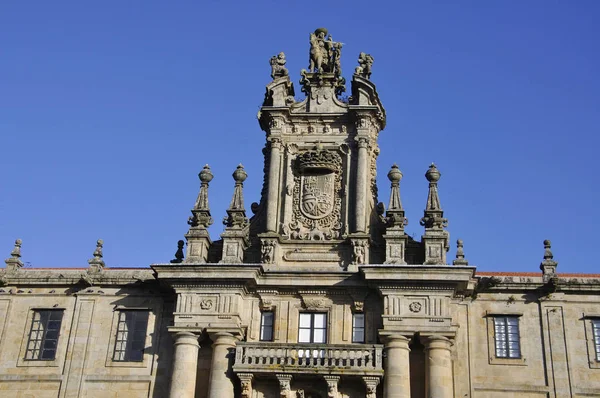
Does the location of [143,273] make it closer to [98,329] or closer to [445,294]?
[98,329]

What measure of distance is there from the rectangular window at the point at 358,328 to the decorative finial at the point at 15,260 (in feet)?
41.7

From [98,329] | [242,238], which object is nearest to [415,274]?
[242,238]

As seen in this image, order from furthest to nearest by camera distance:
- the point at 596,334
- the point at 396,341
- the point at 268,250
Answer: the point at 268,250, the point at 596,334, the point at 396,341

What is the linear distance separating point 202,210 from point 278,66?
6.75 m

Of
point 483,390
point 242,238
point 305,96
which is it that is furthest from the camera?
point 305,96

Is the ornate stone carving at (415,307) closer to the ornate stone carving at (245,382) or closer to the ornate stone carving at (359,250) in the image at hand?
the ornate stone carving at (359,250)

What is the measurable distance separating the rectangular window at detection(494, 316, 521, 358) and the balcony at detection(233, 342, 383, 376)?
4304 millimetres

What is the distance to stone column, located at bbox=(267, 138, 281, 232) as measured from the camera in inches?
1287

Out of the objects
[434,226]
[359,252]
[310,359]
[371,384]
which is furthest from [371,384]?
[434,226]

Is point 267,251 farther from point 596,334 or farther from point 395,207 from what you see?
point 596,334

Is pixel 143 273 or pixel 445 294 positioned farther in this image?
pixel 143 273

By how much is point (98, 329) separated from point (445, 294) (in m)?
12.2

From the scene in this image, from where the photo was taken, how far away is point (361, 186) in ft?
108

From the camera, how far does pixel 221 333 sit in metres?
30.5
